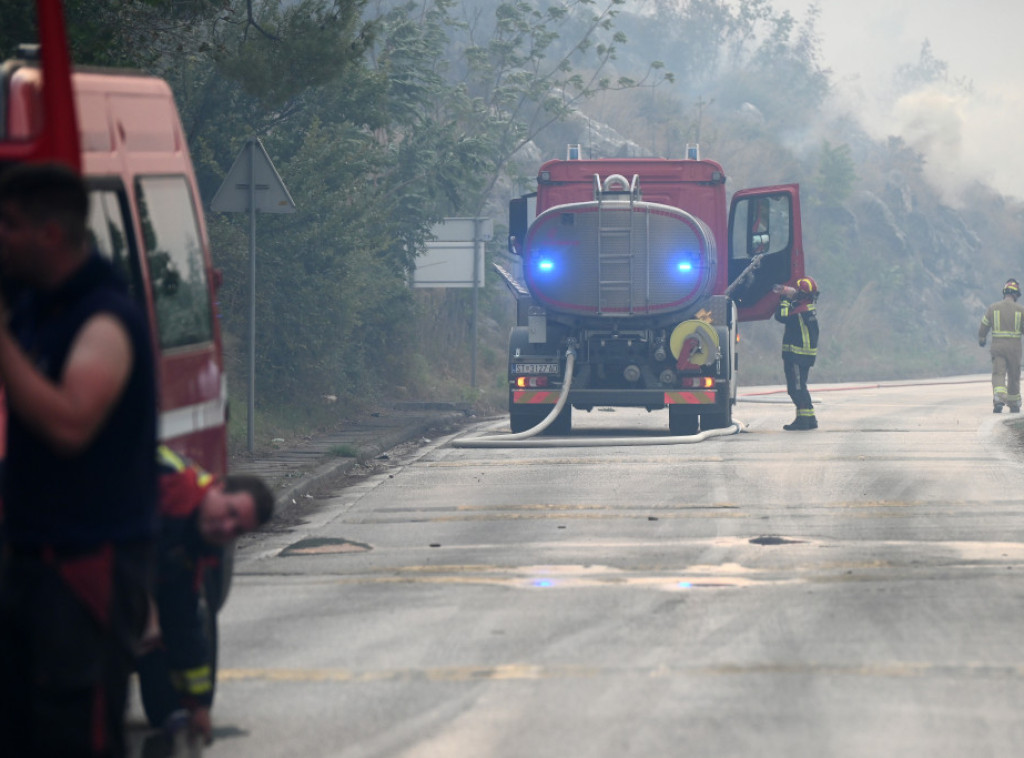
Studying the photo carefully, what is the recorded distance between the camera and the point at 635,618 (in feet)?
26.0

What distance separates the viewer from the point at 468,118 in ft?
114

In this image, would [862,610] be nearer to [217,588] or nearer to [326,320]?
[217,588]

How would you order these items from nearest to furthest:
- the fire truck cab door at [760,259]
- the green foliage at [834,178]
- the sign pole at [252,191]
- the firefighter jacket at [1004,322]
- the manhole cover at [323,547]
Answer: the manhole cover at [323,547] → the sign pole at [252,191] → the fire truck cab door at [760,259] → the firefighter jacket at [1004,322] → the green foliage at [834,178]

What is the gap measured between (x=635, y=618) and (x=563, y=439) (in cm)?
1047

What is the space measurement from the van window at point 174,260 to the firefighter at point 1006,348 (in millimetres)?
19595

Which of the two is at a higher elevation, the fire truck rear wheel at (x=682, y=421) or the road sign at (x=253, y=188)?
the road sign at (x=253, y=188)

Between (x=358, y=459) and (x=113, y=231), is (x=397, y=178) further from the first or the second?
(x=113, y=231)

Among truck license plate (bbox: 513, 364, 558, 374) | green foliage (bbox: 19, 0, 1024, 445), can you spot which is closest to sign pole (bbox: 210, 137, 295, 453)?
green foliage (bbox: 19, 0, 1024, 445)

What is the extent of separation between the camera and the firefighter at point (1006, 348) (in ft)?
79.6

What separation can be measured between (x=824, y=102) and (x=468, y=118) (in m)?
51.8

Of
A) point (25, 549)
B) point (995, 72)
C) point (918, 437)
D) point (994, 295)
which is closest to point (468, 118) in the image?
point (918, 437)

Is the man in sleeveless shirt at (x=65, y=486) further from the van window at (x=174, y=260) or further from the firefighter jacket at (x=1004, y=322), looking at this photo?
the firefighter jacket at (x=1004, y=322)

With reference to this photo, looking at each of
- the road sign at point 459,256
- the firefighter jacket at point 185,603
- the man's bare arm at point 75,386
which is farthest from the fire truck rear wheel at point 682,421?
the man's bare arm at point 75,386

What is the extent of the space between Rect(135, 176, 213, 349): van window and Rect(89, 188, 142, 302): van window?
10 cm
